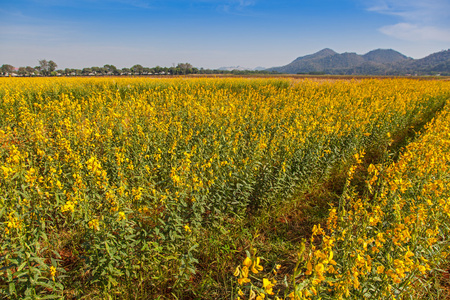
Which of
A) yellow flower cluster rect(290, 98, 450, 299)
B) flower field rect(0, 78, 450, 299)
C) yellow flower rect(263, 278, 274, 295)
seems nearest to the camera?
yellow flower rect(263, 278, 274, 295)

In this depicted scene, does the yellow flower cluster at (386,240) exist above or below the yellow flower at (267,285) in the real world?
below

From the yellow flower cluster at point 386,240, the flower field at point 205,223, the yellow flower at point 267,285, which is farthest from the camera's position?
the flower field at point 205,223

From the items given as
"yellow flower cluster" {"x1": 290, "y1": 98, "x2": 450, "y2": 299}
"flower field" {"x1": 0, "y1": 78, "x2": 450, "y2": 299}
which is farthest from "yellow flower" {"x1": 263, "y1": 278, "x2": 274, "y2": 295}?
"yellow flower cluster" {"x1": 290, "y1": 98, "x2": 450, "y2": 299}

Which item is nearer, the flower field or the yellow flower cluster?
the yellow flower cluster

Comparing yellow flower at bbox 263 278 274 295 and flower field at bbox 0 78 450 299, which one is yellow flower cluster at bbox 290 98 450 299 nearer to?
flower field at bbox 0 78 450 299

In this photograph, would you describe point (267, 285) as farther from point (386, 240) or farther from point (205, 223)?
point (205, 223)

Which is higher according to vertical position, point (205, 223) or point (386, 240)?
point (386, 240)

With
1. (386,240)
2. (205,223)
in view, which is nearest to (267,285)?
(386,240)

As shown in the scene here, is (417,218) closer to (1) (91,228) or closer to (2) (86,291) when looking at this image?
(1) (91,228)

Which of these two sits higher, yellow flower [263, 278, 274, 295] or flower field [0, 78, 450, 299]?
yellow flower [263, 278, 274, 295]

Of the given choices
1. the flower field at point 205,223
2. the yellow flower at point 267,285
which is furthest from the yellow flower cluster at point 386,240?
the yellow flower at point 267,285

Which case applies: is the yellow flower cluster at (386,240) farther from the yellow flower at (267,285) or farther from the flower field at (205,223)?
the yellow flower at (267,285)

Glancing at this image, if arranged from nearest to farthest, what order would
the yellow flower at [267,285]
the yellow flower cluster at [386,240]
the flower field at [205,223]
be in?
the yellow flower at [267,285] < the yellow flower cluster at [386,240] < the flower field at [205,223]

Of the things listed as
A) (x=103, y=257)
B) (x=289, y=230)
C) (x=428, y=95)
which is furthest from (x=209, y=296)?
(x=428, y=95)
